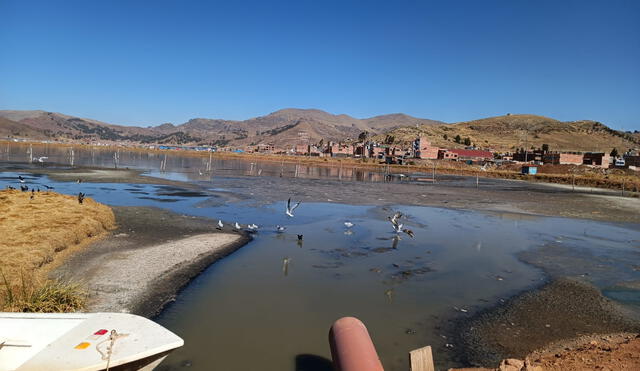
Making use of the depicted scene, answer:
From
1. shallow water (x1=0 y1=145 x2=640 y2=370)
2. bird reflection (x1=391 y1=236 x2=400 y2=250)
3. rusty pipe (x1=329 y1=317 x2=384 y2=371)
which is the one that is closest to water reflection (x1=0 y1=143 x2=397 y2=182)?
shallow water (x1=0 y1=145 x2=640 y2=370)

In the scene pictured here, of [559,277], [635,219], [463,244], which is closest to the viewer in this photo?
[559,277]

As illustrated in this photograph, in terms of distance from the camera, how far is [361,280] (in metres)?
15.5

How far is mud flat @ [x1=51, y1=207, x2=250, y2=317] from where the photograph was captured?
12148 millimetres

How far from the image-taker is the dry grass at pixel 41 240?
33.2 feet

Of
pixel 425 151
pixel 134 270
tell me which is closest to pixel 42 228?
pixel 134 270

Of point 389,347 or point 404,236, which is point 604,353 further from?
point 404,236

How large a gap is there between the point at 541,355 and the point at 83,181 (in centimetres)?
5375

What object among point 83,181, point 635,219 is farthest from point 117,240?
point 635,219

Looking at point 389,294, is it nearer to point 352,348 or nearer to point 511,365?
point 511,365

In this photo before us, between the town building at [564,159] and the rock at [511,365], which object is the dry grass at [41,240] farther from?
the town building at [564,159]

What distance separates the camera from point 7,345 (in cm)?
673

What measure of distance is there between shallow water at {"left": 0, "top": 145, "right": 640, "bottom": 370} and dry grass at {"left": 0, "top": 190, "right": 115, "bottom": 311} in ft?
10.5

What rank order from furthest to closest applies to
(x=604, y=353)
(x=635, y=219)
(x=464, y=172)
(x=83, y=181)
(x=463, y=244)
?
(x=464, y=172) → (x=83, y=181) → (x=635, y=219) → (x=463, y=244) → (x=604, y=353)

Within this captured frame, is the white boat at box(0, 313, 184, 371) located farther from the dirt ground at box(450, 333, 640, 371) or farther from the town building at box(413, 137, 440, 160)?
the town building at box(413, 137, 440, 160)
